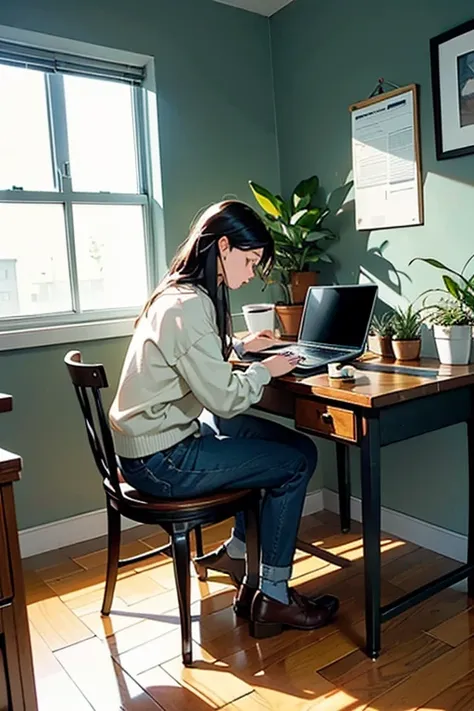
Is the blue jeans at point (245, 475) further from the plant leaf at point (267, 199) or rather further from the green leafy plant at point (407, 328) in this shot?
the plant leaf at point (267, 199)

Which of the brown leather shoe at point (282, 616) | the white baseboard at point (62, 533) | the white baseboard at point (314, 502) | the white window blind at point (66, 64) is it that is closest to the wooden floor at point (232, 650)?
the brown leather shoe at point (282, 616)

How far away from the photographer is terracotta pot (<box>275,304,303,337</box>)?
2.45 metres

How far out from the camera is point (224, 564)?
2125 millimetres

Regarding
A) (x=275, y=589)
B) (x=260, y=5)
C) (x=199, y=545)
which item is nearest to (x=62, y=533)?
(x=199, y=545)

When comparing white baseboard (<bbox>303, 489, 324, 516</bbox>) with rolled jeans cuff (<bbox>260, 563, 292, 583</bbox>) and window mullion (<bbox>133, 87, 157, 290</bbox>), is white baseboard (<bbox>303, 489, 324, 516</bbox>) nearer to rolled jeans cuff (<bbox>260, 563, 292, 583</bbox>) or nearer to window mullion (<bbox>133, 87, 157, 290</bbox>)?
rolled jeans cuff (<bbox>260, 563, 292, 583</bbox>)

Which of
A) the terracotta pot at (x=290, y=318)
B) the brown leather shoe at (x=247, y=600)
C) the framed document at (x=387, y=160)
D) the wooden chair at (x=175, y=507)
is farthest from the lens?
the terracotta pot at (x=290, y=318)

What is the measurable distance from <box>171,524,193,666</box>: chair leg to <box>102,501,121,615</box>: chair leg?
26cm

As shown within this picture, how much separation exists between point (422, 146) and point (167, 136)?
1.02 metres

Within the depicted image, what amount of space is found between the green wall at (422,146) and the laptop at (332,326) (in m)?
0.32

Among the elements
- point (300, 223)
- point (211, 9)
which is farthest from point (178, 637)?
point (211, 9)

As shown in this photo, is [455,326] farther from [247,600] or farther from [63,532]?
[63,532]

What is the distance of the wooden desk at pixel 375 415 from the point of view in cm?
162

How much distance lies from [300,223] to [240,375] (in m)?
1.01

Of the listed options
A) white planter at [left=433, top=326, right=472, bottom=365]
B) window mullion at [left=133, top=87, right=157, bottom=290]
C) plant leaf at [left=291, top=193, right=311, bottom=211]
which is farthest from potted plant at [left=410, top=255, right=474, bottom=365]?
window mullion at [left=133, top=87, right=157, bottom=290]
